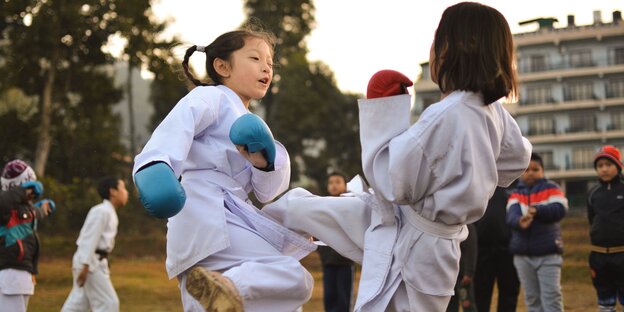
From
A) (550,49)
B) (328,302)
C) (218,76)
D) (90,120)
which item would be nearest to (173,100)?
(90,120)

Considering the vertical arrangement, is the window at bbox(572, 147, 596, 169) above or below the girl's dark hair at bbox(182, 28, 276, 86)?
below

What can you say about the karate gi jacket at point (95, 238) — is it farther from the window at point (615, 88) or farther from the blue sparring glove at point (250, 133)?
the window at point (615, 88)

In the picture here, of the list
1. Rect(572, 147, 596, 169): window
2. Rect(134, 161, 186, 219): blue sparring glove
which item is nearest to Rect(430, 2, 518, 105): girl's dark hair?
Rect(134, 161, 186, 219): blue sparring glove

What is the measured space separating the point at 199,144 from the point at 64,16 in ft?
69.1

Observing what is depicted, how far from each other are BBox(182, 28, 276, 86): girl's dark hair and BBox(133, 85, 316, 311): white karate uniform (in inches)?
11.5

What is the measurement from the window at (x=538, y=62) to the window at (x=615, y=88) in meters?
3.75

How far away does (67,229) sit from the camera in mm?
23828

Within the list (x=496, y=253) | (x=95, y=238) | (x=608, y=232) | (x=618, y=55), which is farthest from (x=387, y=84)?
(x=618, y=55)

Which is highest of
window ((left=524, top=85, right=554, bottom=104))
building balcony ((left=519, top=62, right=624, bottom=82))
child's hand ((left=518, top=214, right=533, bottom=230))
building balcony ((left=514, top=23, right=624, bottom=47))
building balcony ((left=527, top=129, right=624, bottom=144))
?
child's hand ((left=518, top=214, right=533, bottom=230))

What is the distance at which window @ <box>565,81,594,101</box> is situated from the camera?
48719mm

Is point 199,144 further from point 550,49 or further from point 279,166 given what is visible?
point 550,49

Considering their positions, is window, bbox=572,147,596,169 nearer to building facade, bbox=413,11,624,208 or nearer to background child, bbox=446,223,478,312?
building facade, bbox=413,11,624,208

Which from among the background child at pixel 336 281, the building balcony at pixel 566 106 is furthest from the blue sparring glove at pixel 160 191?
the building balcony at pixel 566 106

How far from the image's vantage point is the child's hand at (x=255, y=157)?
390cm
